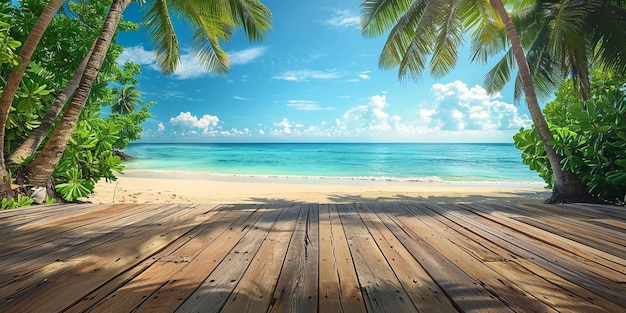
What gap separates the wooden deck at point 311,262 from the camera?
3.96ft

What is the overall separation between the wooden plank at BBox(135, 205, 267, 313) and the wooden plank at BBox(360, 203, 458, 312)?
94 cm

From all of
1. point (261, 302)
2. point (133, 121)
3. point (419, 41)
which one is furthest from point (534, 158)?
point (133, 121)

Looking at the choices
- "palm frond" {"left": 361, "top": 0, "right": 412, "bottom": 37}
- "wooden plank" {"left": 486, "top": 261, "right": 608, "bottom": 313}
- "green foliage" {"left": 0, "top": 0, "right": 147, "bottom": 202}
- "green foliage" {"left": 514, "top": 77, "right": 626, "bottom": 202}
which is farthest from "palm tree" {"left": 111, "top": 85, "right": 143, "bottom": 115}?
"wooden plank" {"left": 486, "top": 261, "right": 608, "bottom": 313}

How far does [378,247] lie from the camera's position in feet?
6.41

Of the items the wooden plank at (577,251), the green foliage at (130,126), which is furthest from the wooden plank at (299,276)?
the green foliage at (130,126)

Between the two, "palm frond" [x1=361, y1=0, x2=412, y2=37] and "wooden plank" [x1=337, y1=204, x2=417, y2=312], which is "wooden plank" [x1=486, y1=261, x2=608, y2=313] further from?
"palm frond" [x1=361, y1=0, x2=412, y2=37]

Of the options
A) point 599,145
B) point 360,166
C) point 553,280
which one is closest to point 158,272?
point 553,280

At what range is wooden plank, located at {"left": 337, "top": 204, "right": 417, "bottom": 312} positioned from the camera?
1.17 meters

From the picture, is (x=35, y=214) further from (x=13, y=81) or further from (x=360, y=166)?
(x=360, y=166)

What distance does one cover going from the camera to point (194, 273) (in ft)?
4.90

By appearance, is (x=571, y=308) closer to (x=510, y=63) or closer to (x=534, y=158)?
(x=534, y=158)

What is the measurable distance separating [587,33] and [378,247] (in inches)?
309

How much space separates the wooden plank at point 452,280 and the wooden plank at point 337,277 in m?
0.39

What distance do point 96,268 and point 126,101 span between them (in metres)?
27.1
